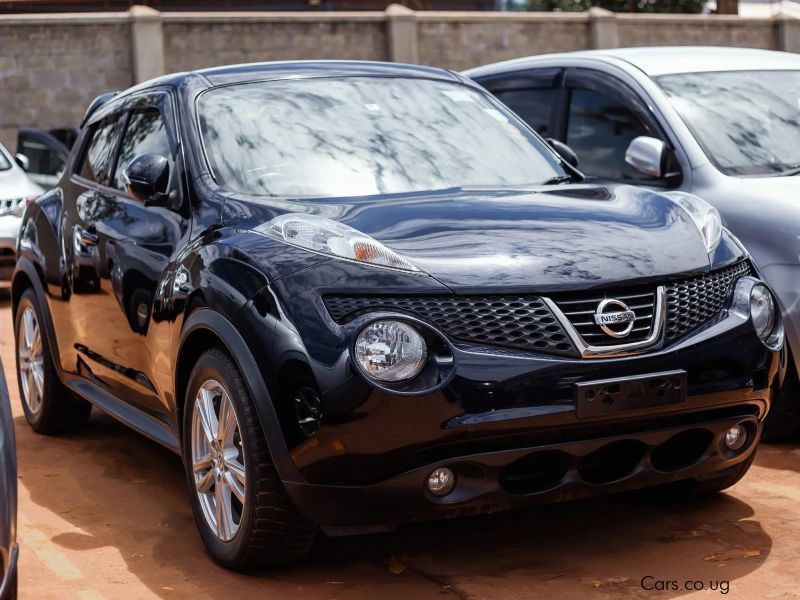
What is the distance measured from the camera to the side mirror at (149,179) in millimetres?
4914

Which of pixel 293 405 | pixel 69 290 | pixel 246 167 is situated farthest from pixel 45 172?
pixel 293 405

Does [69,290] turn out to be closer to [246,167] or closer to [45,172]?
[246,167]

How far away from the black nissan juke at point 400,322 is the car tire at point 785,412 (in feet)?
3.15

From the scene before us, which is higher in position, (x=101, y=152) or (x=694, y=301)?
(x=101, y=152)

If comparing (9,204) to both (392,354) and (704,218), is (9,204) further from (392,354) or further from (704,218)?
(392,354)

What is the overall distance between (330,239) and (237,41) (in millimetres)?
29556

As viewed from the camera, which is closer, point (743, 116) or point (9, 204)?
point (743, 116)

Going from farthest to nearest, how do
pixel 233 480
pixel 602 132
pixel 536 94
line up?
pixel 536 94, pixel 602 132, pixel 233 480

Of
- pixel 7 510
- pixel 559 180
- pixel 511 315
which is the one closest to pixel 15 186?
pixel 559 180

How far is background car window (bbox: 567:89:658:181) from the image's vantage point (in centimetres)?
684

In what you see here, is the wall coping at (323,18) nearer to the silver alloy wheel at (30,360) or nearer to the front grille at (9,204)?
the front grille at (9,204)

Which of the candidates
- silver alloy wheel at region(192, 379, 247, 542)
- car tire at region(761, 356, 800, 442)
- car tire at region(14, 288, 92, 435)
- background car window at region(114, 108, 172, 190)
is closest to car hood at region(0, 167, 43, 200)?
car tire at region(14, 288, 92, 435)

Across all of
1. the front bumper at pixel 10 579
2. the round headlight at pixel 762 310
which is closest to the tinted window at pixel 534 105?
the round headlight at pixel 762 310

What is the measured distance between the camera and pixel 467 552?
456 centimetres
